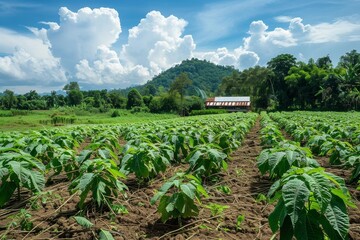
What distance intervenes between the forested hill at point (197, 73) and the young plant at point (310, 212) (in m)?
158

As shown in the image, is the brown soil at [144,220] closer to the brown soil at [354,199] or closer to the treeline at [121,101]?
the brown soil at [354,199]

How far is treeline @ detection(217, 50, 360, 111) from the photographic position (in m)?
44.8

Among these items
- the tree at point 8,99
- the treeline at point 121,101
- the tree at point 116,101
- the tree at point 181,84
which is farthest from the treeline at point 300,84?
the tree at point 8,99

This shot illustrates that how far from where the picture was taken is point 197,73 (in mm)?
174375

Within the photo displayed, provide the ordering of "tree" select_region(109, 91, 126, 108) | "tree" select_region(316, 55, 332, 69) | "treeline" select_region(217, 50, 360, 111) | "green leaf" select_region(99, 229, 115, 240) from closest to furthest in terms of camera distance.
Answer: "green leaf" select_region(99, 229, 115, 240)
"treeline" select_region(217, 50, 360, 111)
"tree" select_region(316, 55, 332, 69)
"tree" select_region(109, 91, 126, 108)

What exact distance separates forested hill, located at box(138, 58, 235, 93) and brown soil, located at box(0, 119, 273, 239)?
156691 millimetres

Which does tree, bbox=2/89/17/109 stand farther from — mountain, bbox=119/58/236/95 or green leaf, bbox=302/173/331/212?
mountain, bbox=119/58/236/95

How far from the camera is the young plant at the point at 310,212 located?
2.23 m

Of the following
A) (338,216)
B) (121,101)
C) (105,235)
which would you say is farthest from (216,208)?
(121,101)

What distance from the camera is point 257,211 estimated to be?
375 cm

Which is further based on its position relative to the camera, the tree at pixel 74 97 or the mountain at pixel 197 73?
the mountain at pixel 197 73

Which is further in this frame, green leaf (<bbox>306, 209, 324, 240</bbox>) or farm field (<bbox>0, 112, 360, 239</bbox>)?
farm field (<bbox>0, 112, 360, 239</bbox>)

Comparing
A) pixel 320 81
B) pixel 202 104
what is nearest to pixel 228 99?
pixel 202 104

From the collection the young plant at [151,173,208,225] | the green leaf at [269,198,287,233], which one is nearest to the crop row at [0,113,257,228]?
the young plant at [151,173,208,225]
